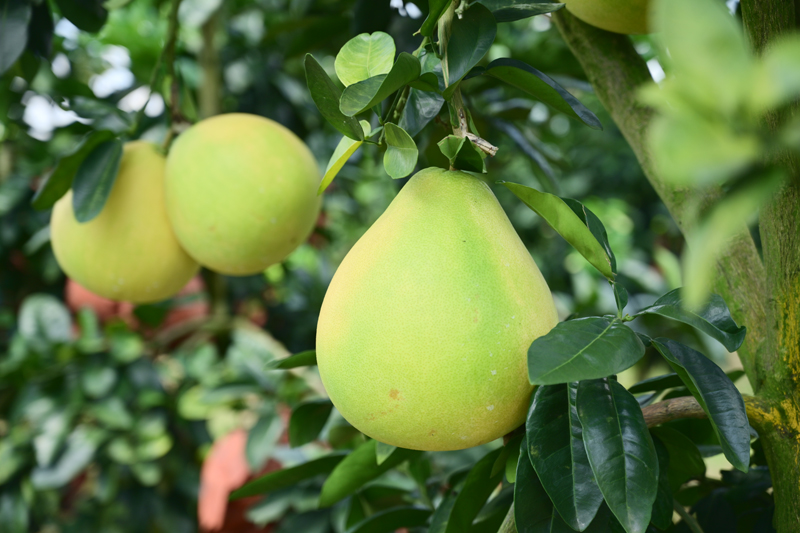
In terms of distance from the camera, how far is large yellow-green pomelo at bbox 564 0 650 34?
42cm

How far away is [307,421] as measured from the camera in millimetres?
542

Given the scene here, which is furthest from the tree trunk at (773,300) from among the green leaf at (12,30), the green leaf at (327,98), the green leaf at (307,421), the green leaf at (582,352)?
the green leaf at (12,30)

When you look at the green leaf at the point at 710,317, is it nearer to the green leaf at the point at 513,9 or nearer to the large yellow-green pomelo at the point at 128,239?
the green leaf at the point at 513,9

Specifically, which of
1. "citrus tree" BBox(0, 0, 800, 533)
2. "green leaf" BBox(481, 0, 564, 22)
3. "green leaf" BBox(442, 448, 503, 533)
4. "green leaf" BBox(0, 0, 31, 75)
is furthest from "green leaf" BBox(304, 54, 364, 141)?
"green leaf" BBox(0, 0, 31, 75)

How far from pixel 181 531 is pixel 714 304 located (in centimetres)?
113

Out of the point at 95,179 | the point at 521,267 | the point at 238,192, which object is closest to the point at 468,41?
the point at 521,267

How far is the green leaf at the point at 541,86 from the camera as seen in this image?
1.17 ft

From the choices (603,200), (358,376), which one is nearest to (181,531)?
(358,376)

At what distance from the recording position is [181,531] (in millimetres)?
1155

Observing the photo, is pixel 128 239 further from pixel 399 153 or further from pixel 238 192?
pixel 399 153

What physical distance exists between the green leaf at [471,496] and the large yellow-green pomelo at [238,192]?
1.09 feet

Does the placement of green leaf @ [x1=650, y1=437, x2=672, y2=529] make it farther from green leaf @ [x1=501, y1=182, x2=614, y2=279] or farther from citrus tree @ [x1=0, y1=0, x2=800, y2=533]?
green leaf @ [x1=501, y1=182, x2=614, y2=279]

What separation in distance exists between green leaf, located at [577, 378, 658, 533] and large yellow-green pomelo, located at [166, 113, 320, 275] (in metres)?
0.39

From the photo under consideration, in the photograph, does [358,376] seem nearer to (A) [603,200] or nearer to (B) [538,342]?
(B) [538,342]
